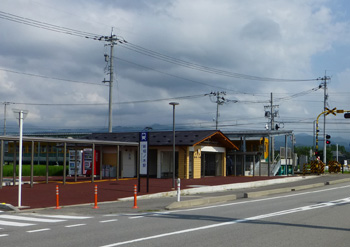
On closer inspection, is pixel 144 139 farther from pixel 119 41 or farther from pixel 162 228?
pixel 119 41

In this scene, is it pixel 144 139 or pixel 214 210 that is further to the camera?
pixel 144 139

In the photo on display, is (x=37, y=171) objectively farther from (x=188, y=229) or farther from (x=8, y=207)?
(x=188, y=229)

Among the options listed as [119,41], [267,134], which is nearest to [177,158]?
[267,134]

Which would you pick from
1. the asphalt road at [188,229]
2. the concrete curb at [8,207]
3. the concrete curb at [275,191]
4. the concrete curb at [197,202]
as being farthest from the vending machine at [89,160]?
the asphalt road at [188,229]

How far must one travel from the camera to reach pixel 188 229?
11016mm

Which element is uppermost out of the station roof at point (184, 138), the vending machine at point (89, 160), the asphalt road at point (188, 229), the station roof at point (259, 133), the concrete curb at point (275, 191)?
the station roof at point (259, 133)

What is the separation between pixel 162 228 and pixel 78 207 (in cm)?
692

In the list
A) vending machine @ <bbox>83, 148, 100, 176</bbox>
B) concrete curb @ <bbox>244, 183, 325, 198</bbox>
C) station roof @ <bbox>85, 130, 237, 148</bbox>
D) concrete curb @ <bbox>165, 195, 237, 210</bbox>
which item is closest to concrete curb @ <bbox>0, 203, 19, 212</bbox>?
concrete curb @ <bbox>165, 195, 237, 210</bbox>

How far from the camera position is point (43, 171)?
42.8 m

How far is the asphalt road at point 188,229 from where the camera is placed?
364 inches

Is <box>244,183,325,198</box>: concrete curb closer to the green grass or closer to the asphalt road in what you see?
the asphalt road

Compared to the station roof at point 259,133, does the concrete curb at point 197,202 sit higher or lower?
lower

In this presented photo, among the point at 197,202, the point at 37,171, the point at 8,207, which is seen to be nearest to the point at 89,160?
the point at 37,171

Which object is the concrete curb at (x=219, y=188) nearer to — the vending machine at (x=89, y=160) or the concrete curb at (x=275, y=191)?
the concrete curb at (x=275, y=191)
